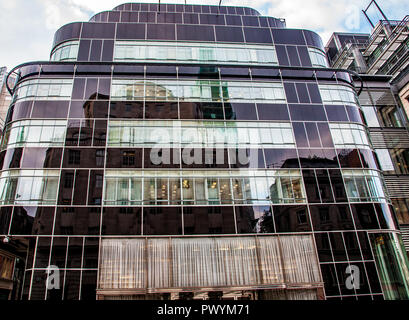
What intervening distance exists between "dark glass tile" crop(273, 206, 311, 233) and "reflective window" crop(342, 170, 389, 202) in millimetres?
4398

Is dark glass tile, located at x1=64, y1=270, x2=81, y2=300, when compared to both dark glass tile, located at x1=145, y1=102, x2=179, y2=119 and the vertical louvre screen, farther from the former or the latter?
dark glass tile, located at x1=145, y1=102, x2=179, y2=119

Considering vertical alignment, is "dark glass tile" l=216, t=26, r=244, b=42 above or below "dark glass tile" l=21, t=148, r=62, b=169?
above

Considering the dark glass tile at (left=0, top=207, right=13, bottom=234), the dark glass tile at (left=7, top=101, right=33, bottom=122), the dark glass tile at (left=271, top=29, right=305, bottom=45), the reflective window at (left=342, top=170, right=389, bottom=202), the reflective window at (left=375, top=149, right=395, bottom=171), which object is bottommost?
the dark glass tile at (left=0, top=207, right=13, bottom=234)

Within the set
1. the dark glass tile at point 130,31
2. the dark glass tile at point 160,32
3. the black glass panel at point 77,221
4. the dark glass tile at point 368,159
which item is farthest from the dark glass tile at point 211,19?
the black glass panel at point 77,221

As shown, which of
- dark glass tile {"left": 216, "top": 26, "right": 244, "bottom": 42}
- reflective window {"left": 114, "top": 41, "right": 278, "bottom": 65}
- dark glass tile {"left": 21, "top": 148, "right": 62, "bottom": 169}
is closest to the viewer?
dark glass tile {"left": 21, "top": 148, "right": 62, "bottom": 169}

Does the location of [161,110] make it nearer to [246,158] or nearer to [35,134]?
[246,158]

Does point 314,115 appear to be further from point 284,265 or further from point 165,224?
point 165,224

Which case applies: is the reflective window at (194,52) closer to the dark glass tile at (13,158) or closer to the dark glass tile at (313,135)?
the dark glass tile at (313,135)

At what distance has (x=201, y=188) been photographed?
22.0m

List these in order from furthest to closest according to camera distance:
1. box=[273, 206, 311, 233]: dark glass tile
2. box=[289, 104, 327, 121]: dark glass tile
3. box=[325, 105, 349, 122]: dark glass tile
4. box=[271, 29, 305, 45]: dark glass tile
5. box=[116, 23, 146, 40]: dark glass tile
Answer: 1. box=[271, 29, 305, 45]: dark glass tile
2. box=[116, 23, 146, 40]: dark glass tile
3. box=[325, 105, 349, 122]: dark glass tile
4. box=[289, 104, 327, 121]: dark glass tile
5. box=[273, 206, 311, 233]: dark glass tile

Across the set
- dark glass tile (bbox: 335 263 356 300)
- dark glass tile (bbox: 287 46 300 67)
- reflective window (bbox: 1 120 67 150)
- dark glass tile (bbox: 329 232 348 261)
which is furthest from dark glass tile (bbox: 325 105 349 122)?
reflective window (bbox: 1 120 67 150)

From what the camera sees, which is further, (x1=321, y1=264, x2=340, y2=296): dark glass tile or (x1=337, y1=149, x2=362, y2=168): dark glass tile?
(x1=337, y1=149, x2=362, y2=168): dark glass tile

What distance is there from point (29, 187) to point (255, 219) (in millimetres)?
17721

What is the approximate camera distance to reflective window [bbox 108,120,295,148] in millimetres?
23125
